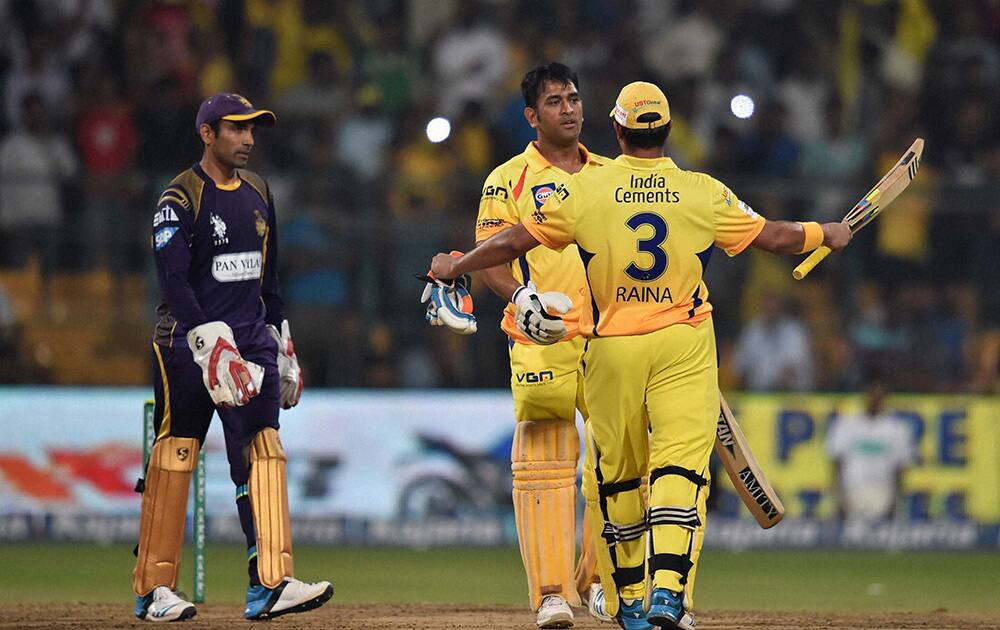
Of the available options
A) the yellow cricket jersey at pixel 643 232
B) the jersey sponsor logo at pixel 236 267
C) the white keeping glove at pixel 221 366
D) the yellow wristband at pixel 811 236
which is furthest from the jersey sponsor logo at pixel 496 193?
the yellow wristband at pixel 811 236

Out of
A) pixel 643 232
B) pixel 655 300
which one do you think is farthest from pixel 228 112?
pixel 655 300

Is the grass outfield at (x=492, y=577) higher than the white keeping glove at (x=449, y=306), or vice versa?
the white keeping glove at (x=449, y=306)

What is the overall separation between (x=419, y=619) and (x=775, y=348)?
6.82 m

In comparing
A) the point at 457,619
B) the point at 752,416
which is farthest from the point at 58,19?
the point at 457,619

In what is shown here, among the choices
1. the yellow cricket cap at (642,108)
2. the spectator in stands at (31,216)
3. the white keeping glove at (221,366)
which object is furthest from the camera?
the spectator in stands at (31,216)

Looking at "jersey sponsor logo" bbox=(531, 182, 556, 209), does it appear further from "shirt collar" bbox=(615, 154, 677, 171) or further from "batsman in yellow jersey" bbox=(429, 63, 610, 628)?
"shirt collar" bbox=(615, 154, 677, 171)

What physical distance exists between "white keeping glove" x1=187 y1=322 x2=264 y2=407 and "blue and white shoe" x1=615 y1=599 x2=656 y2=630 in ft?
6.52

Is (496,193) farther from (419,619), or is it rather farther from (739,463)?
(419,619)

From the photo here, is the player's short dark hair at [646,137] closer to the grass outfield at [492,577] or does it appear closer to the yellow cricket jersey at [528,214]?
the yellow cricket jersey at [528,214]

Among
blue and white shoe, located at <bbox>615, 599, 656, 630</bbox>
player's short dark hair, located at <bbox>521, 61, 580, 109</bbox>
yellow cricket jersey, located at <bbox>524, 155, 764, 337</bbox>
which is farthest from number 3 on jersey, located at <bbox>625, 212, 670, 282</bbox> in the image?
blue and white shoe, located at <bbox>615, 599, 656, 630</bbox>

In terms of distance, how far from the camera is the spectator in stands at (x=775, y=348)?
14883 millimetres

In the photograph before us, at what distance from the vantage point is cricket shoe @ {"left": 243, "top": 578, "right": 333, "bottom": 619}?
802cm

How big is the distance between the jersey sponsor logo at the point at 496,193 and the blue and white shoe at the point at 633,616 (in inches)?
81.2

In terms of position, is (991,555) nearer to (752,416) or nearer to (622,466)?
(752,416)
